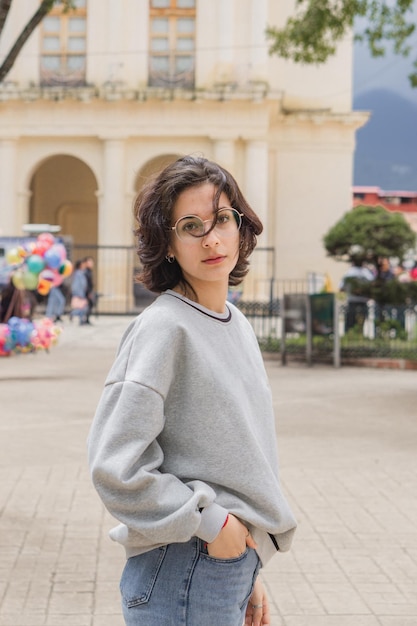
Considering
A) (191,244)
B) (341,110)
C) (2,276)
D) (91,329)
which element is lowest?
(91,329)

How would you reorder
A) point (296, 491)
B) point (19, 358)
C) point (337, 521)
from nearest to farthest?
point (337, 521) → point (296, 491) → point (19, 358)

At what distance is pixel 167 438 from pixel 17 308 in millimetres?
14619

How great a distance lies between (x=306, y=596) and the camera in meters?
5.00

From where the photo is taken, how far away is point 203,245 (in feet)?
8.17

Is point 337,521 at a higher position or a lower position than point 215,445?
lower

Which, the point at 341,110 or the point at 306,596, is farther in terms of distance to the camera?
the point at 341,110

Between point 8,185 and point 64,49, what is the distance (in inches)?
197

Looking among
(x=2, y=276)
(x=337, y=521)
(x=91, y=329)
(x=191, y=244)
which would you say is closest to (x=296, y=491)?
(x=337, y=521)

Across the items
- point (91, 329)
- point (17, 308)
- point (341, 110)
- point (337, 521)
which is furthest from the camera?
point (341, 110)

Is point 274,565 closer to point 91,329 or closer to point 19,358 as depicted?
point 19,358

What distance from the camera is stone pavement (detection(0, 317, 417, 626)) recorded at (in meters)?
4.87

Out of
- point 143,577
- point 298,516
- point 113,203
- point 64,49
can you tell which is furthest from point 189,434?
point 64,49

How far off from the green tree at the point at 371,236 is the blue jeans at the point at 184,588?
1623 centimetres

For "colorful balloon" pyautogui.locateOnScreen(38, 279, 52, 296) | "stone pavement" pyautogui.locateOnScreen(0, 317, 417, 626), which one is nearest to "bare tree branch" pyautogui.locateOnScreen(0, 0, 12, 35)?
"stone pavement" pyautogui.locateOnScreen(0, 317, 417, 626)
